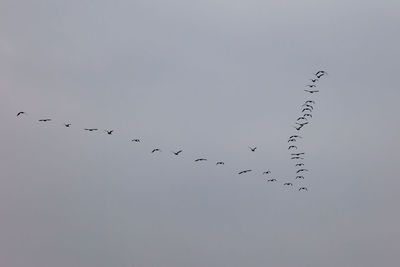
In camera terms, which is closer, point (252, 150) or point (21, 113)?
point (21, 113)

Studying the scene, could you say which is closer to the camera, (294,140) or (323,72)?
(323,72)

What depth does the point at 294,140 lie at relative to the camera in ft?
438

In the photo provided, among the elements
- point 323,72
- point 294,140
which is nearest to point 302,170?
point 294,140

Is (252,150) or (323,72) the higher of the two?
Result: (323,72)

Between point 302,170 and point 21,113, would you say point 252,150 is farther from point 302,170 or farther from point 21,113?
point 21,113

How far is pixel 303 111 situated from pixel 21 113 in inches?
1884

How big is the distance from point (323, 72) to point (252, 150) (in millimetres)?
21076

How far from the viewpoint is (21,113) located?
119938 millimetres

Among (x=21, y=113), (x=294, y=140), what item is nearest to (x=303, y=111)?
(x=294, y=140)

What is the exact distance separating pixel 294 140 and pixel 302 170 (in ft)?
18.8

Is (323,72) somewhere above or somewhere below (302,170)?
above

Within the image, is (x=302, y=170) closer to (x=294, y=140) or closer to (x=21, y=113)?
(x=294, y=140)

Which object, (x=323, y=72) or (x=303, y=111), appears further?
(x=303, y=111)

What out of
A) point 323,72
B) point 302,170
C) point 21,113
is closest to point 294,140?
point 302,170
